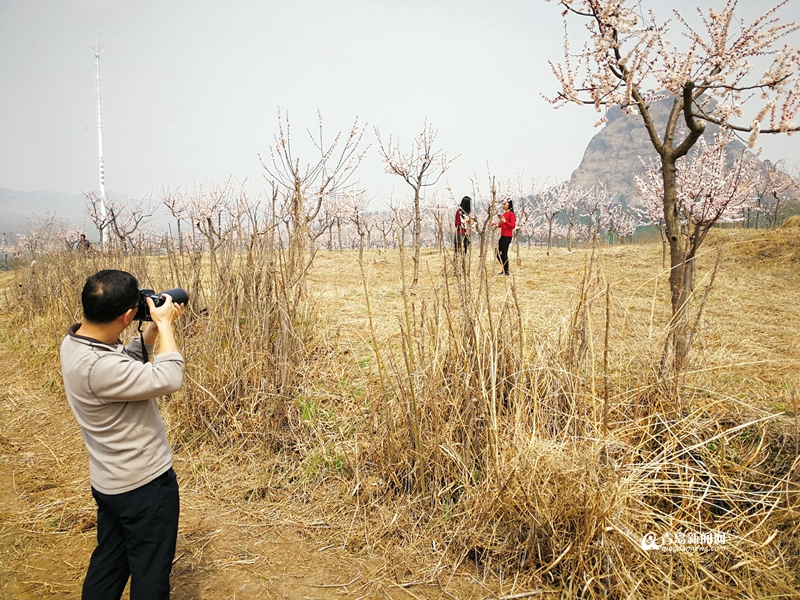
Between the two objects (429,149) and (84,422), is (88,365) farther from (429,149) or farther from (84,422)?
(429,149)

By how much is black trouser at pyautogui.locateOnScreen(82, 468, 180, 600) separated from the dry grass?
1.11 m

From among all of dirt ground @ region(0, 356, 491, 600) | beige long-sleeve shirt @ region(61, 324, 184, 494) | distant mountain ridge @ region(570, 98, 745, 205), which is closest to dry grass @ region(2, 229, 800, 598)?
dirt ground @ region(0, 356, 491, 600)

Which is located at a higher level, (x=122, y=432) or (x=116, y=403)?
(x=116, y=403)

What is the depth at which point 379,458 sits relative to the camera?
2.89m

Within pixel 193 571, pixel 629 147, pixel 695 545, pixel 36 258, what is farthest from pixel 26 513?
pixel 629 147

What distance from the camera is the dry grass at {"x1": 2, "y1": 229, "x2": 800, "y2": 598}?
2092mm

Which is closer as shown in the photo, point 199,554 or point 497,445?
point 497,445

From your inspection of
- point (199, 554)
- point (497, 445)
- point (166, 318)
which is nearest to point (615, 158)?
point (497, 445)

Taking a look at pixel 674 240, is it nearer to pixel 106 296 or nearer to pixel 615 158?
pixel 106 296

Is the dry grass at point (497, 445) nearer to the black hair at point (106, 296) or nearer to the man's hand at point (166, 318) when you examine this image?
the man's hand at point (166, 318)

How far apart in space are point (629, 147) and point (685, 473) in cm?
15556

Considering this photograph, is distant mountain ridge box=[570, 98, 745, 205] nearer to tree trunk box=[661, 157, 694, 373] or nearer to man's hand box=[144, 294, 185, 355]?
tree trunk box=[661, 157, 694, 373]

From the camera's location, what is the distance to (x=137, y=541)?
1.69 meters

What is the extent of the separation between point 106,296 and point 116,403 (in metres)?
0.38
